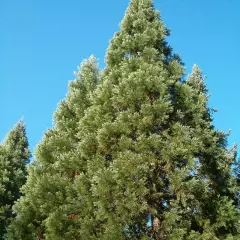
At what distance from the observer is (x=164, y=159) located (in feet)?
40.4

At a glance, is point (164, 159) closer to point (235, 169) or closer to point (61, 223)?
point (61, 223)

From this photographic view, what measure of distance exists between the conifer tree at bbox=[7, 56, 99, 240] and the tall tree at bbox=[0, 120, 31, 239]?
23.6 feet

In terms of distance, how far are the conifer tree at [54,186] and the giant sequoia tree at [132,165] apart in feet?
0.14

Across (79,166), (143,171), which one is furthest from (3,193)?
(143,171)

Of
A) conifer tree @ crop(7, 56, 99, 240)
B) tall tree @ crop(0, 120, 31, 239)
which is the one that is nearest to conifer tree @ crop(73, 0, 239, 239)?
conifer tree @ crop(7, 56, 99, 240)

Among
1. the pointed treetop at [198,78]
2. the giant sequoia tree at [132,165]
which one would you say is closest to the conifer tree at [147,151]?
the giant sequoia tree at [132,165]

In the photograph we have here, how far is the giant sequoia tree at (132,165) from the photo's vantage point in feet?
38.4

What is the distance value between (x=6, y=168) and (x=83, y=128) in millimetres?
13215

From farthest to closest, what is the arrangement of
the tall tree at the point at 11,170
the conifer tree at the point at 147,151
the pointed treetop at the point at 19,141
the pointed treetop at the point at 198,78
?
the pointed treetop at the point at 19,141
the pointed treetop at the point at 198,78
the tall tree at the point at 11,170
the conifer tree at the point at 147,151

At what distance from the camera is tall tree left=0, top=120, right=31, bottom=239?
76.0 ft

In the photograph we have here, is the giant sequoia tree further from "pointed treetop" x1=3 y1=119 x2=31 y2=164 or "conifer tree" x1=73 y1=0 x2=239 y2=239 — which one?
"pointed treetop" x1=3 y1=119 x2=31 y2=164

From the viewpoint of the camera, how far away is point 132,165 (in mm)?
11789

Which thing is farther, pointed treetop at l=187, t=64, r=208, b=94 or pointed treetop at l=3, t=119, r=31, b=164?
pointed treetop at l=3, t=119, r=31, b=164

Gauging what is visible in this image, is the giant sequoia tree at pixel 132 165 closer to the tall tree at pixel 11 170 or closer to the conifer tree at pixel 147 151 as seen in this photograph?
the conifer tree at pixel 147 151
